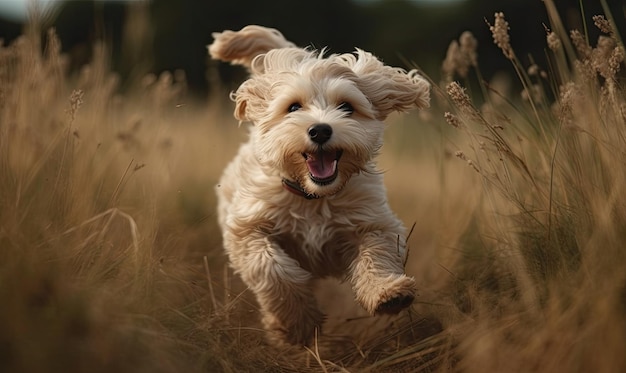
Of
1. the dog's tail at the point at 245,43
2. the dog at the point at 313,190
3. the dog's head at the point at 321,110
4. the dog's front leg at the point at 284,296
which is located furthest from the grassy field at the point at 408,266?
the dog's tail at the point at 245,43

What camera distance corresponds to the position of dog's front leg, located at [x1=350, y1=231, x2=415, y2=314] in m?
3.12

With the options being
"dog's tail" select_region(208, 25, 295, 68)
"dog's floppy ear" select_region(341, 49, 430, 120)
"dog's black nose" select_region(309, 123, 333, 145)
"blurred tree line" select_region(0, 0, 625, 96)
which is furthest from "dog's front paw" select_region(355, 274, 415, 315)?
"blurred tree line" select_region(0, 0, 625, 96)

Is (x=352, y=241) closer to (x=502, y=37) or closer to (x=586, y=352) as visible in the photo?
(x=502, y=37)

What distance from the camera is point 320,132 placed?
329 centimetres

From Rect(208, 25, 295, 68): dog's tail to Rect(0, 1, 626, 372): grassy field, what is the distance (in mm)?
786

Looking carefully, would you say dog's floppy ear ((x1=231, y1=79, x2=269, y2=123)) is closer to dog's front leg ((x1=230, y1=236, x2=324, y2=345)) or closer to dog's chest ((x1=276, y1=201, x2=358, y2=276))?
dog's chest ((x1=276, y1=201, x2=358, y2=276))

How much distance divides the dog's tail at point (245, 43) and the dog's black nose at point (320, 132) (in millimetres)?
1259

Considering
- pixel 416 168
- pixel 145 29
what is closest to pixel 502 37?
pixel 145 29

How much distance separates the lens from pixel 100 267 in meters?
3.01

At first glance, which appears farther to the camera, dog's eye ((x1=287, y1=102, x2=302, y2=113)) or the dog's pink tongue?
dog's eye ((x1=287, y1=102, x2=302, y2=113))

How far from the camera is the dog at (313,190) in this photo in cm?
340

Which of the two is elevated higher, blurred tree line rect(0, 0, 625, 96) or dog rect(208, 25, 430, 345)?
dog rect(208, 25, 430, 345)

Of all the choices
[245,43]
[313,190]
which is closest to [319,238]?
[313,190]

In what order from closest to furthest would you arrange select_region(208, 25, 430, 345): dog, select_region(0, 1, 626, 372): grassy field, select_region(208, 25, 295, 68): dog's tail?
select_region(0, 1, 626, 372): grassy field → select_region(208, 25, 430, 345): dog → select_region(208, 25, 295, 68): dog's tail
